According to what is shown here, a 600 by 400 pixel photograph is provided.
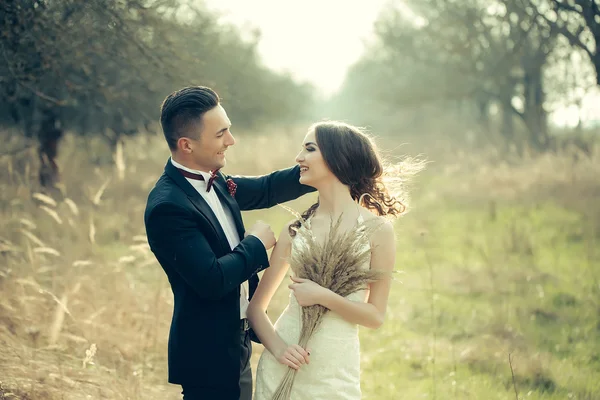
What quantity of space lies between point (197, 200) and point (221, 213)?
0.80ft

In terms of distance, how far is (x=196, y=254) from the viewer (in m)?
3.06

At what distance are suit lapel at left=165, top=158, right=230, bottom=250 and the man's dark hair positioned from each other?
15 centimetres

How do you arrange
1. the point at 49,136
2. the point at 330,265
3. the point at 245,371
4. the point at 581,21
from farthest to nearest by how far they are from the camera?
the point at 49,136
the point at 581,21
the point at 245,371
the point at 330,265

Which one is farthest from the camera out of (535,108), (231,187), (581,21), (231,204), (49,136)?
(535,108)

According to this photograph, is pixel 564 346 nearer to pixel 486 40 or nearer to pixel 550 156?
pixel 550 156

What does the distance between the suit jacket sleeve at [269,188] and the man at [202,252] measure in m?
0.44

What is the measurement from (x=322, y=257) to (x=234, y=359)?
760 millimetres

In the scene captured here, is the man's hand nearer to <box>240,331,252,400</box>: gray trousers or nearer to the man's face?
the man's face

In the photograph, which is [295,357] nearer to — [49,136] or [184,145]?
[184,145]

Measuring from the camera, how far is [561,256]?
9.54m

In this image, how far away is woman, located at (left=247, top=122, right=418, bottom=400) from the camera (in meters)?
3.11

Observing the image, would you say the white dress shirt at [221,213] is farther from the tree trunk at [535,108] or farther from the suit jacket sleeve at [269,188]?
the tree trunk at [535,108]

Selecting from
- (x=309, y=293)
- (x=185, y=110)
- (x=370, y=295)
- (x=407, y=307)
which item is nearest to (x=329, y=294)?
(x=309, y=293)

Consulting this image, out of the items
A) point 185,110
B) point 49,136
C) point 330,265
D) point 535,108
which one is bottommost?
point 330,265
